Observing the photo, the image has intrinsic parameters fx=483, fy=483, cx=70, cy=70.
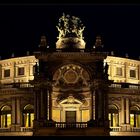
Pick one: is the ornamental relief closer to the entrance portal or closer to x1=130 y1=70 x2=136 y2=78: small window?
the entrance portal

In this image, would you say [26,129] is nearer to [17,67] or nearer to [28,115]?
[28,115]

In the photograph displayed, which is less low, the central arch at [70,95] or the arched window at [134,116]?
the central arch at [70,95]

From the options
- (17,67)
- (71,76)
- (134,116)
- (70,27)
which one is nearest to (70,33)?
(70,27)

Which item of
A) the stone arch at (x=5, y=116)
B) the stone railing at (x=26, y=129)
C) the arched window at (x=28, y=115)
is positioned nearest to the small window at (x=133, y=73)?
the arched window at (x=28, y=115)

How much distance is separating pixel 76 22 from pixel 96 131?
14.7 metres

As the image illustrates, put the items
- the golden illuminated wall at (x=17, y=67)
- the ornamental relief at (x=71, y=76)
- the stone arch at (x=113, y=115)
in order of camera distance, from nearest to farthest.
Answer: the ornamental relief at (x=71, y=76), the stone arch at (x=113, y=115), the golden illuminated wall at (x=17, y=67)

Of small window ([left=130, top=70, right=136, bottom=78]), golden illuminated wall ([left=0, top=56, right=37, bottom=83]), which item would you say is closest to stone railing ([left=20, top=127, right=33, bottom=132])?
golden illuminated wall ([left=0, top=56, right=37, bottom=83])

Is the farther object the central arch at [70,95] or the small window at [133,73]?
the small window at [133,73]

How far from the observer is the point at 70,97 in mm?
55844

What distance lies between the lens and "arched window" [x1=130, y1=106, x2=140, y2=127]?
5944 cm

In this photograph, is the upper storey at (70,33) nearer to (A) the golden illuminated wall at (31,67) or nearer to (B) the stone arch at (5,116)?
(A) the golden illuminated wall at (31,67)

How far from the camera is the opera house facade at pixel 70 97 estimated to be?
174ft

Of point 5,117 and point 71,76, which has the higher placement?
point 71,76

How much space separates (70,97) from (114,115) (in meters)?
6.24
